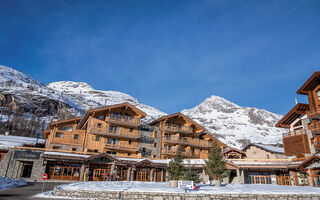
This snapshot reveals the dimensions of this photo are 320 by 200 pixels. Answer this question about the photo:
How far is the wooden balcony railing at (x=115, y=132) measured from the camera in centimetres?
3631

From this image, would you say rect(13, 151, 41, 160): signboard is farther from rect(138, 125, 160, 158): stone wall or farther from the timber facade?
rect(138, 125, 160, 158): stone wall

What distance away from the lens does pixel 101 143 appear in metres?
Result: 37.1

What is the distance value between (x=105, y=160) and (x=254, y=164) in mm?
22720

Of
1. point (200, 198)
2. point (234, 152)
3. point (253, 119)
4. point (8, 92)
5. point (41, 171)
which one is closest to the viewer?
point (200, 198)

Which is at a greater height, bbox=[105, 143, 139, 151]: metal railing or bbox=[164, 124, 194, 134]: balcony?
bbox=[164, 124, 194, 134]: balcony

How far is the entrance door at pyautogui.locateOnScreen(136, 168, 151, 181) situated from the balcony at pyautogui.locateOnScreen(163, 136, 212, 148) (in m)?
8.60

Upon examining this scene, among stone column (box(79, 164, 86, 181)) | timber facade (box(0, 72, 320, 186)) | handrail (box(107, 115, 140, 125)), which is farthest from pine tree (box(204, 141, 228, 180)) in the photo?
handrail (box(107, 115, 140, 125))

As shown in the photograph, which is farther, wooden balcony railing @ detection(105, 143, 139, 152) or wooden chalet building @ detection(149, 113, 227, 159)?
wooden chalet building @ detection(149, 113, 227, 159)

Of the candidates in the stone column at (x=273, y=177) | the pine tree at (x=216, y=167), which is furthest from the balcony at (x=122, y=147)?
the stone column at (x=273, y=177)

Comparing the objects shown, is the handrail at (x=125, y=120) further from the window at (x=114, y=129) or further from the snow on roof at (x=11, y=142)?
the snow on roof at (x=11, y=142)

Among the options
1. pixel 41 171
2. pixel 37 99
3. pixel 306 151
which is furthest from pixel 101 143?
pixel 37 99

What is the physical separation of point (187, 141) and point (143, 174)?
12641 mm

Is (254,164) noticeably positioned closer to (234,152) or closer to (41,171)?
(234,152)

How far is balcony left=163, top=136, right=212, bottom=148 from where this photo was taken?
4268 cm
